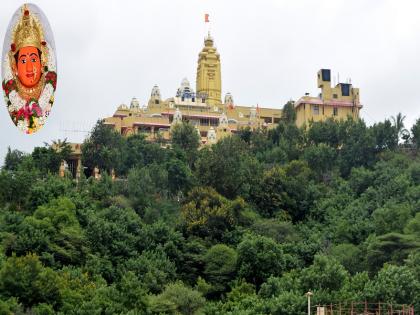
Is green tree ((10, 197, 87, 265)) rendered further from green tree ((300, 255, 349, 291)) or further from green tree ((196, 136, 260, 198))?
green tree ((300, 255, 349, 291))

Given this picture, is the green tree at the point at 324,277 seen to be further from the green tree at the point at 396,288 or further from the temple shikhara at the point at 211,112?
the temple shikhara at the point at 211,112

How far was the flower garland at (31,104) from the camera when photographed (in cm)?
2944

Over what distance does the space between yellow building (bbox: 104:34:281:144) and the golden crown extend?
95.4 ft

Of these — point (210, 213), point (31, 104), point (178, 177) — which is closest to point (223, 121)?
point (178, 177)

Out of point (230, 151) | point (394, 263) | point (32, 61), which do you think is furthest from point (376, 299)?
point (230, 151)

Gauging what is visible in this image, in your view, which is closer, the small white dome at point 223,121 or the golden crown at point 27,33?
the golden crown at point 27,33

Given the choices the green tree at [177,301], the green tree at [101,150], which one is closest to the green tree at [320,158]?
the green tree at [101,150]

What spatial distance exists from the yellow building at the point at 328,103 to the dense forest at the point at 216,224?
623cm

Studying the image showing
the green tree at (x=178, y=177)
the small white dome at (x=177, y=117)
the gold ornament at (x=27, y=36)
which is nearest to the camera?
the gold ornament at (x=27, y=36)

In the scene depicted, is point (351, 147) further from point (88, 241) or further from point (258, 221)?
point (88, 241)

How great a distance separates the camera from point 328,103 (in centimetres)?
6469

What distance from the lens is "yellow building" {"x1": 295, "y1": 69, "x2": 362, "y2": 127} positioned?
64.3 meters

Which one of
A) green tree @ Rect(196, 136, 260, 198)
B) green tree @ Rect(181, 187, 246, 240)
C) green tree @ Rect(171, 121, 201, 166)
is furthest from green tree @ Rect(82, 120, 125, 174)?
green tree @ Rect(181, 187, 246, 240)

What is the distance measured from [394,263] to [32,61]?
1734cm
